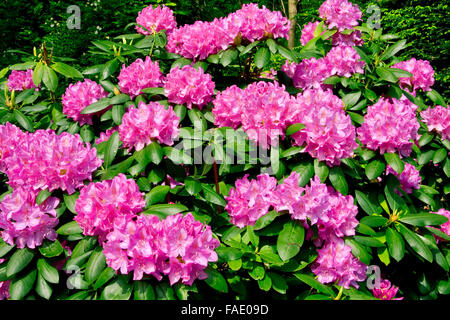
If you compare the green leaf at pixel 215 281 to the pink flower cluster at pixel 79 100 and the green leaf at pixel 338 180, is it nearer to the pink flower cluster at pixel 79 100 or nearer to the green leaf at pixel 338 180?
the green leaf at pixel 338 180

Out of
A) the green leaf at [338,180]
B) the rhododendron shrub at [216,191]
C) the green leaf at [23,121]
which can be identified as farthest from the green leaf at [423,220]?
the green leaf at [23,121]

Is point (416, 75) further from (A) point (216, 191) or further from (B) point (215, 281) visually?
(B) point (215, 281)

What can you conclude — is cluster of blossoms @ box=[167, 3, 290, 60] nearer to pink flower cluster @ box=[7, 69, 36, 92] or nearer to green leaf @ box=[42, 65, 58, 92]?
green leaf @ box=[42, 65, 58, 92]

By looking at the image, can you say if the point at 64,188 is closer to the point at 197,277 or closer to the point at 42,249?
the point at 42,249

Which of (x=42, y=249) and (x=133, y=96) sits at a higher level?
(x=133, y=96)

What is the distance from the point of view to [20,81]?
254 cm

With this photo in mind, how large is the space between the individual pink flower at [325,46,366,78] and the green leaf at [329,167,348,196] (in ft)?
2.84

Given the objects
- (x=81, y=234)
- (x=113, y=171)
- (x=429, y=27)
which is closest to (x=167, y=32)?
(x=113, y=171)

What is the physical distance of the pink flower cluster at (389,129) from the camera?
1.70 meters

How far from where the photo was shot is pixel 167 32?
8.33 ft

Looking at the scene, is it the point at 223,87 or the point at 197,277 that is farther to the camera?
the point at 223,87

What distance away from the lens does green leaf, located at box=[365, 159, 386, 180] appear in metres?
1.69

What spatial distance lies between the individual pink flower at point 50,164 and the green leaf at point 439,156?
1.76 m
